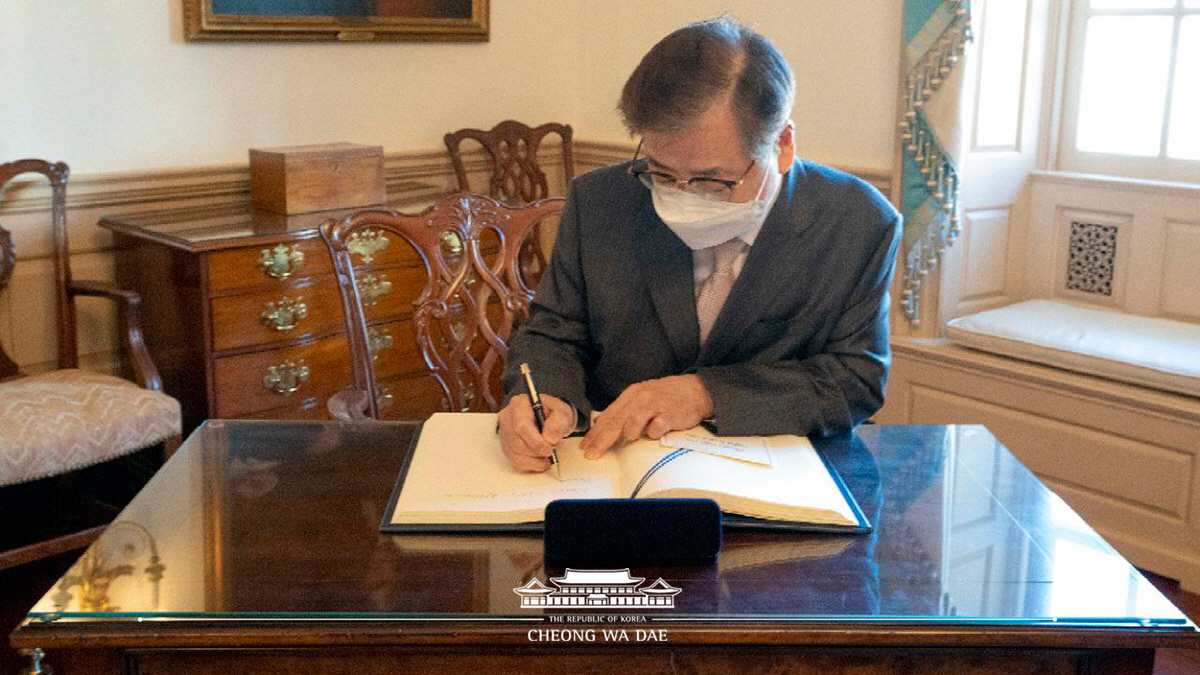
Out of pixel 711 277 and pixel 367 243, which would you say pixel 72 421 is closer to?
pixel 367 243

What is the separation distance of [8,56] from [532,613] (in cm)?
339

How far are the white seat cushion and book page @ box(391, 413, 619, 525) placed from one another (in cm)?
245

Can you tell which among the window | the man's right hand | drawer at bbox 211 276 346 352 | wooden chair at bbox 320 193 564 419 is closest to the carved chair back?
drawer at bbox 211 276 346 352

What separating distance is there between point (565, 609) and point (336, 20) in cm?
376

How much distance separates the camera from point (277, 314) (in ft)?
13.4

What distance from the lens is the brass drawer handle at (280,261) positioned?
402 cm

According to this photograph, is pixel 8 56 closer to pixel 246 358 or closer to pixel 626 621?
pixel 246 358

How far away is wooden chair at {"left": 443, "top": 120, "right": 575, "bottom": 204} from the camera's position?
519cm

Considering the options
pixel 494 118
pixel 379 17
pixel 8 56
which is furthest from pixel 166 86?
pixel 494 118

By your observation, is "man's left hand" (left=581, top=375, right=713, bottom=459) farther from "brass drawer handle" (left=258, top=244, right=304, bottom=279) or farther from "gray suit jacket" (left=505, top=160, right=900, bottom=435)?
"brass drawer handle" (left=258, top=244, right=304, bottom=279)

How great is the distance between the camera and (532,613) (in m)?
1.51

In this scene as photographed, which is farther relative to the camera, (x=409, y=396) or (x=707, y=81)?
(x=409, y=396)

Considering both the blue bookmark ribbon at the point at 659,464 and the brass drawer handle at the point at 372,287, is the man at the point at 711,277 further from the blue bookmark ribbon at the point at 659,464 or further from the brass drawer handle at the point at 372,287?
the brass drawer handle at the point at 372,287

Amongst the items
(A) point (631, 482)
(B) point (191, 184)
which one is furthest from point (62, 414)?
(A) point (631, 482)
